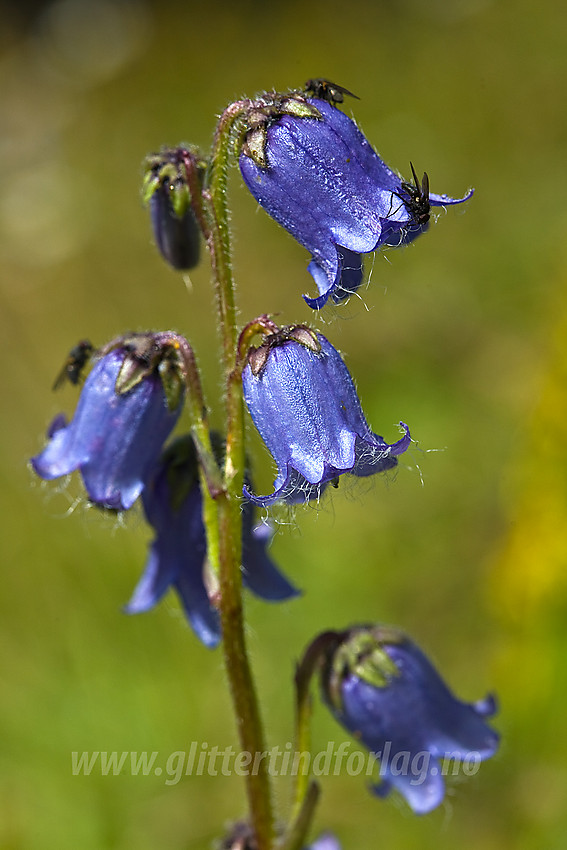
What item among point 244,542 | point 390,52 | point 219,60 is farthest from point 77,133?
point 244,542

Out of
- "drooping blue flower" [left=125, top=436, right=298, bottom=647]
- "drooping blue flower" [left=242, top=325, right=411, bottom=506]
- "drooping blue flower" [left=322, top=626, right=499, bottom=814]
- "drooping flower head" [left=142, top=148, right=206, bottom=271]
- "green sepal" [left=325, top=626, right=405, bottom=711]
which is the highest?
"drooping flower head" [left=142, top=148, right=206, bottom=271]

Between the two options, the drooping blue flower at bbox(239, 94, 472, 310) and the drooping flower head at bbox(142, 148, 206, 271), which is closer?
the drooping blue flower at bbox(239, 94, 472, 310)

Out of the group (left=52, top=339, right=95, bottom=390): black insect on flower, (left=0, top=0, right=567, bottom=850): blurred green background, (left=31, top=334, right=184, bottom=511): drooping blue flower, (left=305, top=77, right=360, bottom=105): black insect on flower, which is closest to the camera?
(left=305, top=77, right=360, bottom=105): black insect on flower

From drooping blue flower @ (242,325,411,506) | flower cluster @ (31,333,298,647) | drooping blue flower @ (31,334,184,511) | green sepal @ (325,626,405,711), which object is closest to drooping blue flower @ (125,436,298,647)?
flower cluster @ (31,333,298,647)

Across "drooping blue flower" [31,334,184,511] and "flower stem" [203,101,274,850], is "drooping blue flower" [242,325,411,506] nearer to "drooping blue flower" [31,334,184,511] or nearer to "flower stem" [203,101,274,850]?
"flower stem" [203,101,274,850]

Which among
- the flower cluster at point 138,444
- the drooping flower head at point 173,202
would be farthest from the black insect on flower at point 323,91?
the flower cluster at point 138,444

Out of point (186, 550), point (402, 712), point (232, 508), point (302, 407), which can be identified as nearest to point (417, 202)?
point (302, 407)
